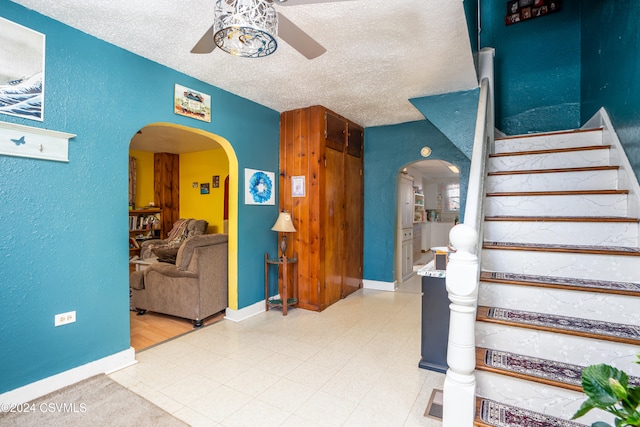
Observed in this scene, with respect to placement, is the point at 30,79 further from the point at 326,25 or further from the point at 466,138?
the point at 466,138

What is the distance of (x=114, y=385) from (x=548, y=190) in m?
3.71

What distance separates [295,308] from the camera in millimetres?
4047

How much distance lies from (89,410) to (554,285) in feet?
9.91

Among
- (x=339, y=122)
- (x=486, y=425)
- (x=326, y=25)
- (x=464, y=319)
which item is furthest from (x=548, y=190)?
(x=339, y=122)

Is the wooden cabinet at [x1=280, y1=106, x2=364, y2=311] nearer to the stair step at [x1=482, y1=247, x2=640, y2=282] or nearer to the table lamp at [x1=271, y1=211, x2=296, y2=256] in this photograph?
the table lamp at [x1=271, y1=211, x2=296, y2=256]

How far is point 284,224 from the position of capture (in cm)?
385

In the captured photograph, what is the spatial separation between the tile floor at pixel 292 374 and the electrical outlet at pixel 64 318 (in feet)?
1.85

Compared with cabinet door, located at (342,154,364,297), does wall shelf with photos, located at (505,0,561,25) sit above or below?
above

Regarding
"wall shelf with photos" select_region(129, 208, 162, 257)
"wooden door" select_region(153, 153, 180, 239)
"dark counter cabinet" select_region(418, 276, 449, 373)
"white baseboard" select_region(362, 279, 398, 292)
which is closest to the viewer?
"dark counter cabinet" select_region(418, 276, 449, 373)

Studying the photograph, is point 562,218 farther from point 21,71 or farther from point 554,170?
point 21,71

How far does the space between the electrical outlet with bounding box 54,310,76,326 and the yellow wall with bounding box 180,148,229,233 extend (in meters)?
4.12

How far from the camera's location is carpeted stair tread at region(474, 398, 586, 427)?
1.44m

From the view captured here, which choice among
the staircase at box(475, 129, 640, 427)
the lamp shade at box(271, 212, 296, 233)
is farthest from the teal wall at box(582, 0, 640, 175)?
the lamp shade at box(271, 212, 296, 233)

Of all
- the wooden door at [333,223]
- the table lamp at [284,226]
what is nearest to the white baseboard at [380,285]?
the wooden door at [333,223]
